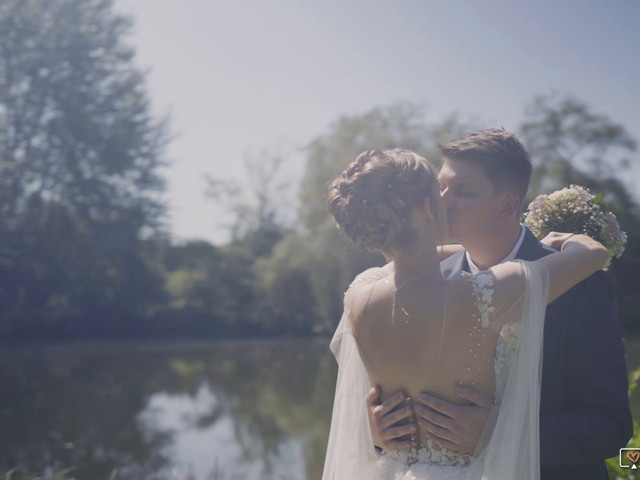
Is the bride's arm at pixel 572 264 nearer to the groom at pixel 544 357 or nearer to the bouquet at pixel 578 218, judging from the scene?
the groom at pixel 544 357

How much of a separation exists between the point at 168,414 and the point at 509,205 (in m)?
11.3

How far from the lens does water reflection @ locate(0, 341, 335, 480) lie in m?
9.45

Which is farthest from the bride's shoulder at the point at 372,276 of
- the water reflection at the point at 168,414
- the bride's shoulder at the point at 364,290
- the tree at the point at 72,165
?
the tree at the point at 72,165

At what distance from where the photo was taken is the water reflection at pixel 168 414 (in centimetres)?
A: 945

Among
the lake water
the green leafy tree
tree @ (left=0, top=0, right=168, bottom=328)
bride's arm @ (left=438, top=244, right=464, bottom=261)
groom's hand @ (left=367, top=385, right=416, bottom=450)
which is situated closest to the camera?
groom's hand @ (left=367, top=385, right=416, bottom=450)

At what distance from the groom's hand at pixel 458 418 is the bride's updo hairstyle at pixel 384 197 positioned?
0.53 metres

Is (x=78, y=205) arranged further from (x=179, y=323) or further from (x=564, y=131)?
(x=564, y=131)

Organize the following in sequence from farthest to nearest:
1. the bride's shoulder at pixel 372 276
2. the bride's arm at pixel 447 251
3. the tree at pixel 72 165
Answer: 1. the tree at pixel 72 165
2. the bride's arm at pixel 447 251
3. the bride's shoulder at pixel 372 276

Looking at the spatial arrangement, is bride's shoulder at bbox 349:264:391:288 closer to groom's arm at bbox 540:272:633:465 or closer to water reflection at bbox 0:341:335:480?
groom's arm at bbox 540:272:633:465

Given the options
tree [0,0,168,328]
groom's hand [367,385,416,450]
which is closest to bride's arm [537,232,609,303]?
Answer: groom's hand [367,385,416,450]

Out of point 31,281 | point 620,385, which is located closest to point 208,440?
point 620,385

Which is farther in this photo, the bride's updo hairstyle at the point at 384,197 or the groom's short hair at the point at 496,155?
the groom's short hair at the point at 496,155

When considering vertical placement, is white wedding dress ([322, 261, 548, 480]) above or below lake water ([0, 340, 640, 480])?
above

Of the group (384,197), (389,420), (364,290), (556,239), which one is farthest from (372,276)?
(556,239)
